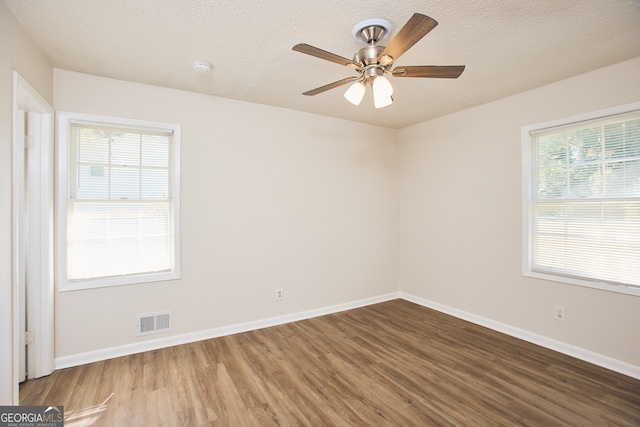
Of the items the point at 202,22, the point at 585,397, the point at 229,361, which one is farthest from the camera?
the point at 229,361

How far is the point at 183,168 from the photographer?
313cm

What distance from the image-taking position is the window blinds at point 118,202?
2.73m

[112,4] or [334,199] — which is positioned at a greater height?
[112,4]

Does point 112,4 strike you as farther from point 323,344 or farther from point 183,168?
point 323,344

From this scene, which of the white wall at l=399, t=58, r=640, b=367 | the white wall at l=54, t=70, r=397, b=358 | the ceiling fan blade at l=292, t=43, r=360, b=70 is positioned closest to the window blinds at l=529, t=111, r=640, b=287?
the white wall at l=399, t=58, r=640, b=367

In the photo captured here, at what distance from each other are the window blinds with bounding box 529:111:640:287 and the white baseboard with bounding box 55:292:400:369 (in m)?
2.38

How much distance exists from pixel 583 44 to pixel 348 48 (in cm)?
177

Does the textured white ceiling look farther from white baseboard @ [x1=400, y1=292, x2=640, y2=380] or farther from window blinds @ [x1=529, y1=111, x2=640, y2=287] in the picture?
white baseboard @ [x1=400, y1=292, x2=640, y2=380]

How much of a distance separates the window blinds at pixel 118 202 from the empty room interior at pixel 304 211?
0.02m

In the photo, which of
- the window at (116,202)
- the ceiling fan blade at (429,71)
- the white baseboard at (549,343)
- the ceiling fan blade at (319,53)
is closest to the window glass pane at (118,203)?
the window at (116,202)

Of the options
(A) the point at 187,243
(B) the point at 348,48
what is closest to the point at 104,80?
(A) the point at 187,243

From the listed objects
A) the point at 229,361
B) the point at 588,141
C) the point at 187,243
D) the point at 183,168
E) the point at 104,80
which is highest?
the point at 104,80

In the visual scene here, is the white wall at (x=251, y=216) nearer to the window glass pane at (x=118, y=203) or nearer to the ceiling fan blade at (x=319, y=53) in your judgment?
the window glass pane at (x=118, y=203)

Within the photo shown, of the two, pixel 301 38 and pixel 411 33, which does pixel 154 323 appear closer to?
pixel 301 38
